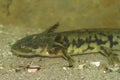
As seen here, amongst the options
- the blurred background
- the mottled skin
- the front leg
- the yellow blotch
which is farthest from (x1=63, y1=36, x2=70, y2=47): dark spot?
the yellow blotch

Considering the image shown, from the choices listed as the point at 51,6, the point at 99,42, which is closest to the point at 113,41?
the point at 99,42

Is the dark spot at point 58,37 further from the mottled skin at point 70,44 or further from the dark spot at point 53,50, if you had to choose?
the dark spot at point 53,50

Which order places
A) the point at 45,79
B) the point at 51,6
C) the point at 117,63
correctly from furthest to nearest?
1. the point at 51,6
2. the point at 117,63
3. the point at 45,79

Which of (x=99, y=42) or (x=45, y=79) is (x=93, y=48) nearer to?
(x=99, y=42)

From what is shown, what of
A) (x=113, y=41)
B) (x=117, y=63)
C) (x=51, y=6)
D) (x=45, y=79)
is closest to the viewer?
(x=45, y=79)

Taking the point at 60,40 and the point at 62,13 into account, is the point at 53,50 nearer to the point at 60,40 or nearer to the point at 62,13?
the point at 60,40

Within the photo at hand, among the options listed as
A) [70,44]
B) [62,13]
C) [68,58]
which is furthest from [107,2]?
[68,58]

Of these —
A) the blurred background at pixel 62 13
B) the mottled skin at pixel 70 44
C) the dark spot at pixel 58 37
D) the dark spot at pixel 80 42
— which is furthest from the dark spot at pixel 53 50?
the blurred background at pixel 62 13
